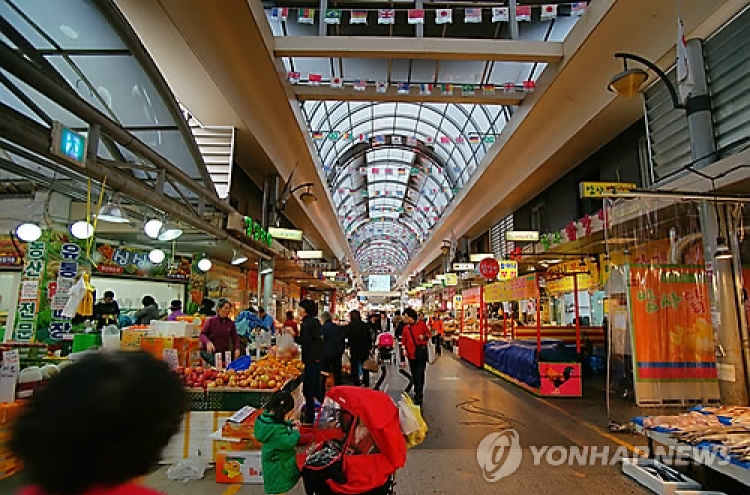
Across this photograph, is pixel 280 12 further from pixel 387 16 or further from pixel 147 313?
pixel 147 313

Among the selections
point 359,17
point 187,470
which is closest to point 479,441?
point 187,470

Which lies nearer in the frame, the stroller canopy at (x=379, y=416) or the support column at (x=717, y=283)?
the stroller canopy at (x=379, y=416)

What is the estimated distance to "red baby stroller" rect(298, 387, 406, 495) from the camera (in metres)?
2.57

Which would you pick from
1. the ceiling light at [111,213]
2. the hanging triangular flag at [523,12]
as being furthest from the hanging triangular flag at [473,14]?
the ceiling light at [111,213]

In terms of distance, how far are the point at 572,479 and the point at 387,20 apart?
26.6 feet

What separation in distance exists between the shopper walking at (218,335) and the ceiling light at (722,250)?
6.51 meters

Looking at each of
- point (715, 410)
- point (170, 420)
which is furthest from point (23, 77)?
point (715, 410)

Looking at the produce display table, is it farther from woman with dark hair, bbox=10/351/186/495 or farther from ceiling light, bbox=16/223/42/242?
ceiling light, bbox=16/223/42/242

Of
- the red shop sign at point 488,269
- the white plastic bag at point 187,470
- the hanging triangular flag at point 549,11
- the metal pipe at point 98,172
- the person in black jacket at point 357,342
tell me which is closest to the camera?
the metal pipe at point 98,172

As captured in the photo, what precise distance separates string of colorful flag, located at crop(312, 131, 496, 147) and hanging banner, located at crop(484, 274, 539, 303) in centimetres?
530

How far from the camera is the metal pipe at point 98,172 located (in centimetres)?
290

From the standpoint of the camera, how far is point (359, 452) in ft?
8.89

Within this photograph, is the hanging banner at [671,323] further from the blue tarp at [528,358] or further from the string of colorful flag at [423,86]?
the string of colorful flag at [423,86]

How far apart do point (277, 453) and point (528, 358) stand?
6764 millimetres
